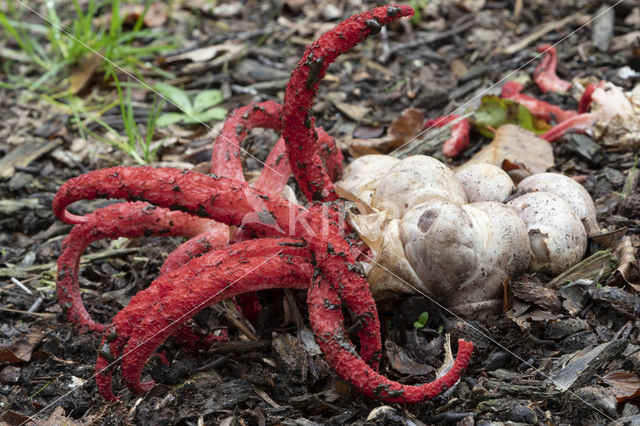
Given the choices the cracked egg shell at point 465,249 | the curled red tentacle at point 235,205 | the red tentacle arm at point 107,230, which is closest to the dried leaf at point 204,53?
the red tentacle arm at point 107,230

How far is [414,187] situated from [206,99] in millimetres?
3109

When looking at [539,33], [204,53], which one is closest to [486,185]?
[539,33]

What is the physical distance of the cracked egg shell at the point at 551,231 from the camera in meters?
3.24

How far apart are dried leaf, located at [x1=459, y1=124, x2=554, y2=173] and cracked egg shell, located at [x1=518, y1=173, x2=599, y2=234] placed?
0.67 metres

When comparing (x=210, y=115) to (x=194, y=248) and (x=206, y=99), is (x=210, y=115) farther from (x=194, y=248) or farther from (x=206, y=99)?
(x=194, y=248)

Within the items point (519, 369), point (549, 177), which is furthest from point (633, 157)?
point (519, 369)

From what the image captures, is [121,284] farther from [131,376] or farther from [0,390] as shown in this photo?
[131,376]

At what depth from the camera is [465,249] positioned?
3.02 metres

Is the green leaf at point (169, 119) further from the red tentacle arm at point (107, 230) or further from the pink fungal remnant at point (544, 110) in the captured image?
the pink fungal remnant at point (544, 110)

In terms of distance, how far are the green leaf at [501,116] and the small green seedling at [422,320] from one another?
1.95 m

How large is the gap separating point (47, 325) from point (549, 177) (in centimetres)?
306

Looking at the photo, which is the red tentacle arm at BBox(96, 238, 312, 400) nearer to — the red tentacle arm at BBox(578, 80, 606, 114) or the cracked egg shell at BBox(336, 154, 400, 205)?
the cracked egg shell at BBox(336, 154, 400, 205)

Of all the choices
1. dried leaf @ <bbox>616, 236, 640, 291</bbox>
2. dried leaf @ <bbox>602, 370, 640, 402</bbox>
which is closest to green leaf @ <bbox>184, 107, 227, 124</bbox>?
dried leaf @ <bbox>616, 236, 640, 291</bbox>

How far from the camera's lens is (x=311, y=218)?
9.95ft
